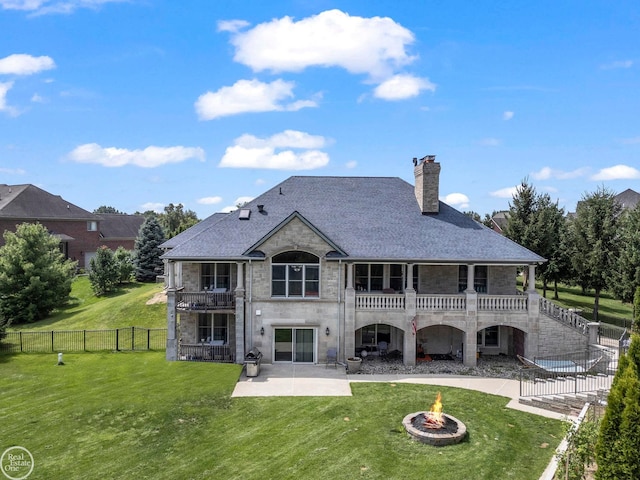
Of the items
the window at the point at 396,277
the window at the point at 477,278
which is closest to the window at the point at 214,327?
the window at the point at 396,277

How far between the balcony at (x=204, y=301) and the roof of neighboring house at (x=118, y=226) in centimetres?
5325

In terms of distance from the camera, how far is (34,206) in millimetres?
58906

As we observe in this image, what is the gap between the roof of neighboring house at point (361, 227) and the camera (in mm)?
22844

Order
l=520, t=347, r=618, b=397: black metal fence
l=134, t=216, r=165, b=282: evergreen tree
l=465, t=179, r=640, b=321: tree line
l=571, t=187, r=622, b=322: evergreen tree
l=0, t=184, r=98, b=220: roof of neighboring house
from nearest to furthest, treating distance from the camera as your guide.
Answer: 1. l=520, t=347, r=618, b=397: black metal fence
2. l=465, t=179, r=640, b=321: tree line
3. l=571, t=187, r=622, b=322: evergreen tree
4. l=134, t=216, r=165, b=282: evergreen tree
5. l=0, t=184, r=98, b=220: roof of neighboring house

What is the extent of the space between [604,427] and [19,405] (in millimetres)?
20467

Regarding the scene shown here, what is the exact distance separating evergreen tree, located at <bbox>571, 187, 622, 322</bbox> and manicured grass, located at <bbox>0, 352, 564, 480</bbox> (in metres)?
19.2

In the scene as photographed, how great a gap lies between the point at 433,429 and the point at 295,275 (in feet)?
35.5

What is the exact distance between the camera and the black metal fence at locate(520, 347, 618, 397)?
18797 mm

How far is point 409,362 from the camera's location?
75.2ft

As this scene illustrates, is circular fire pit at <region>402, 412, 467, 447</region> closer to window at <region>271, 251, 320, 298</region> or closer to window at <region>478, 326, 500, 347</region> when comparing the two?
window at <region>271, 251, 320, 298</region>

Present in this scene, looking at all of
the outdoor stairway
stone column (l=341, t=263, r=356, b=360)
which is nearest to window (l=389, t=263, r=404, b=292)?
stone column (l=341, t=263, r=356, b=360)

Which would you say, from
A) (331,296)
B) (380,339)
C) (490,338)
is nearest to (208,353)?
(331,296)

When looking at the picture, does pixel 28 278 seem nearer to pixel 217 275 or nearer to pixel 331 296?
pixel 217 275

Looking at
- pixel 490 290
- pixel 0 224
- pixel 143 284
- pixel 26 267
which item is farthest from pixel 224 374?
pixel 0 224
